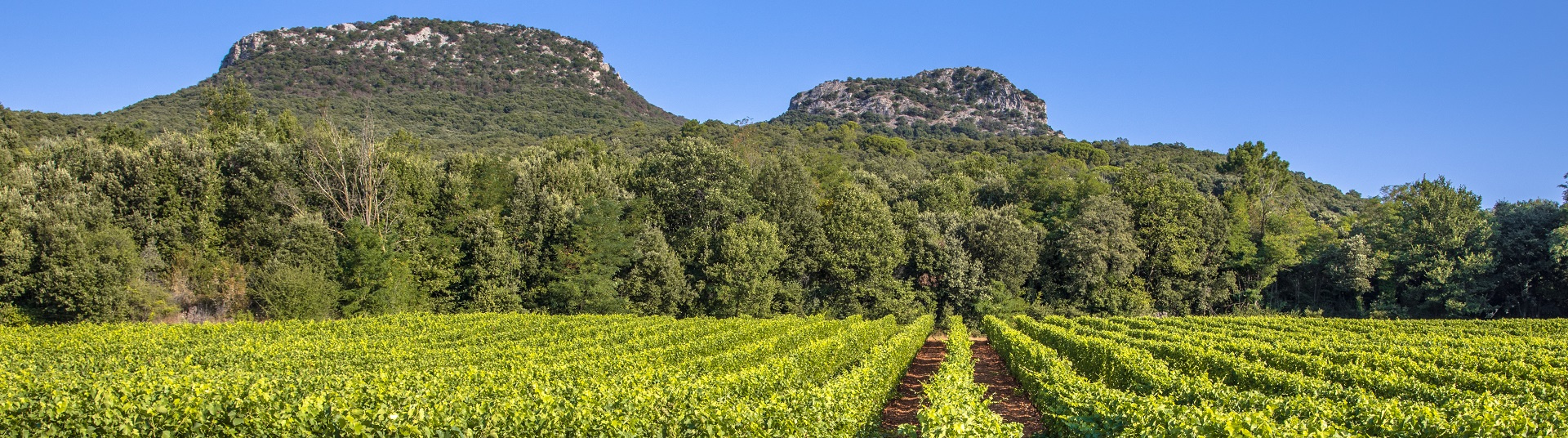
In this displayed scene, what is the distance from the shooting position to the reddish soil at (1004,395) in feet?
53.7

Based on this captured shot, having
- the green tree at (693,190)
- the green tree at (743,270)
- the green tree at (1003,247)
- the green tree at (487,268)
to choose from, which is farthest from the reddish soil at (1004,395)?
the green tree at (487,268)

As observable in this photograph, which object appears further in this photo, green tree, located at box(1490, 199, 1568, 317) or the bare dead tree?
green tree, located at box(1490, 199, 1568, 317)

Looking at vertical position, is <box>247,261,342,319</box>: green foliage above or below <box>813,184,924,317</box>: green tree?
below

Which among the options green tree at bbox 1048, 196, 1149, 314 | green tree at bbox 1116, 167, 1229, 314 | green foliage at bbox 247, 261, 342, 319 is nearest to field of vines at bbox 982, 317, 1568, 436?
green tree at bbox 1048, 196, 1149, 314

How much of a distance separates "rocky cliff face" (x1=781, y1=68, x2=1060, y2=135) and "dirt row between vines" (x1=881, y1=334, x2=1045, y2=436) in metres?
114

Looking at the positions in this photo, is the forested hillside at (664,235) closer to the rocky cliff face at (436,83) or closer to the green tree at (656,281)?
the green tree at (656,281)

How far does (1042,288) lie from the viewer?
50562mm

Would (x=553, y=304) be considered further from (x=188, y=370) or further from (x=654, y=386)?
(x=654, y=386)

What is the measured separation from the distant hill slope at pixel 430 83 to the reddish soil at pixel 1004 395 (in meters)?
59.2

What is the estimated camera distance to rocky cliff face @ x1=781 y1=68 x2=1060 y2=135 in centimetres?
15388

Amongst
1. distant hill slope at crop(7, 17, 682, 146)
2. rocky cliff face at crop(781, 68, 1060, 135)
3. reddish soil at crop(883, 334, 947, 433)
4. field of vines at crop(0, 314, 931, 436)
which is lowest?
reddish soil at crop(883, 334, 947, 433)

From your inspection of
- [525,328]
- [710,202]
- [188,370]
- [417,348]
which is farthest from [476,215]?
[188,370]

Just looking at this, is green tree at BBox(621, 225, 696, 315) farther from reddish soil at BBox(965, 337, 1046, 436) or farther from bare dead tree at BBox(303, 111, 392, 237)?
reddish soil at BBox(965, 337, 1046, 436)

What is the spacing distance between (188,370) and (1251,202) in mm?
63339
